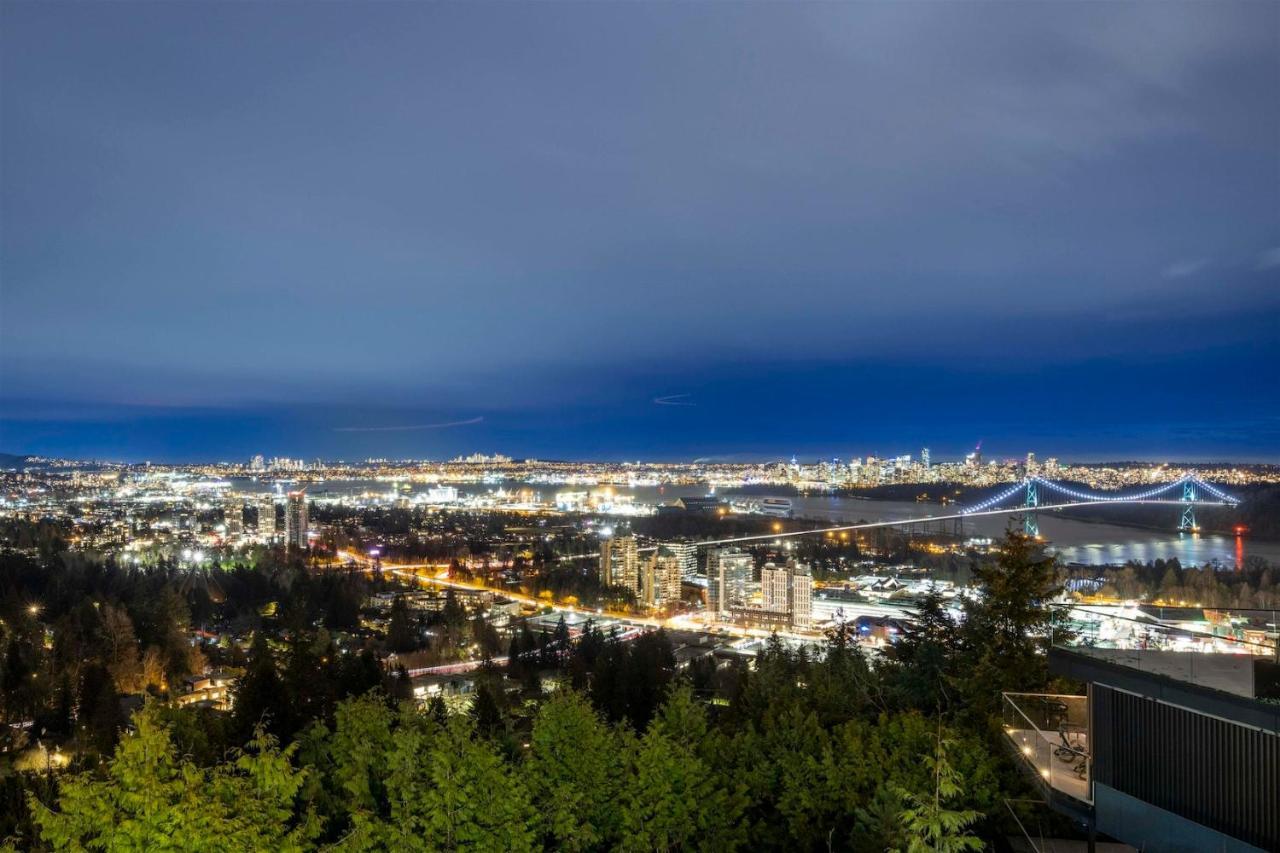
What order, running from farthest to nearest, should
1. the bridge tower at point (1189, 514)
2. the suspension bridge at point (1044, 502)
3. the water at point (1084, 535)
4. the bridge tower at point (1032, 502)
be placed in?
1. the bridge tower at point (1032, 502)
2. the suspension bridge at point (1044, 502)
3. the bridge tower at point (1189, 514)
4. the water at point (1084, 535)

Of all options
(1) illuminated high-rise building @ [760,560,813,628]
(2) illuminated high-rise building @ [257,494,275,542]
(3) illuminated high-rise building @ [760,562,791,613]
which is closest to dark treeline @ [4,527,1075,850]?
(1) illuminated high-rise building @ [760,560,813,628]

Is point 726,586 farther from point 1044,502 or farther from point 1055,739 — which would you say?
point 1044,502

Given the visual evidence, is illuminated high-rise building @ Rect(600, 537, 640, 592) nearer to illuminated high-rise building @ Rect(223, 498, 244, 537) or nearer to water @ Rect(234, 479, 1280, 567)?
water @ Rect(234, 479, 1280, 567)

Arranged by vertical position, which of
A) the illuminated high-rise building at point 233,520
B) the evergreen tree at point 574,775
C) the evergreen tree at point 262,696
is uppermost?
the evergreen tree at point 574,775

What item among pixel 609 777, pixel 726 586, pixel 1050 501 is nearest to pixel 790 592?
pixel 726 586

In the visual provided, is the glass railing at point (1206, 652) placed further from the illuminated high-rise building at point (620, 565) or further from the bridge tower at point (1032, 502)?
the bridge tower at point (1032, 502)

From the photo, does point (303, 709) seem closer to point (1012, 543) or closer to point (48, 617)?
point (1012, 543)

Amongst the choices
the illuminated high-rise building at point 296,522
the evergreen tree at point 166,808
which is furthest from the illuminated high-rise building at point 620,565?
the evergreen tree at point 166,808

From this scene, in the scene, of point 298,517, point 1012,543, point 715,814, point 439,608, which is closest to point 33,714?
point 439,608
